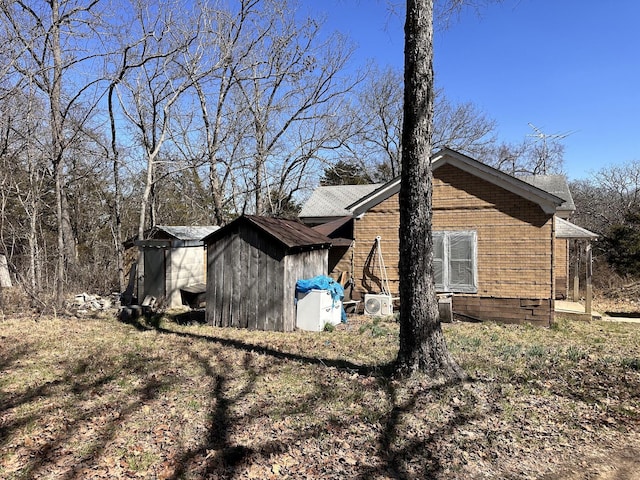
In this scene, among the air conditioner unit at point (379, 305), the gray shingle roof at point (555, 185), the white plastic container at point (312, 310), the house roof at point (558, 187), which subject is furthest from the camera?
the gray shingle roof at point (555, 185)

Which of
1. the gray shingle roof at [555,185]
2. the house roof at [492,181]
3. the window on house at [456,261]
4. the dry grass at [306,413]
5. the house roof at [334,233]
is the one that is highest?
the gray shingle roof at [555,185]

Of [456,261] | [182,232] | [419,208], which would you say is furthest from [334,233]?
[419,208]

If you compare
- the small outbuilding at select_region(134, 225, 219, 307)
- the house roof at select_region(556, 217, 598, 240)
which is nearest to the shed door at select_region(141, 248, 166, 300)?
the small outbuilding at select_region(134, 225, 219, 307)

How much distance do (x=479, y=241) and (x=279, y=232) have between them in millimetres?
5604

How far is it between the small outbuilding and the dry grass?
5120 mm

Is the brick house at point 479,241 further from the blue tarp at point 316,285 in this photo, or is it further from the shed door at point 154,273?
the shed door at point 154,273

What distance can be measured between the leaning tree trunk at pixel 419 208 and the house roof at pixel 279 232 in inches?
169

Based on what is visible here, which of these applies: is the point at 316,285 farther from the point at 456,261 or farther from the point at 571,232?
the point at 571,232

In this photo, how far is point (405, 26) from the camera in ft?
17.8

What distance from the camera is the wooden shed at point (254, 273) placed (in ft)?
31.5

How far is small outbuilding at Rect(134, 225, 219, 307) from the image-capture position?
1288 centimetres

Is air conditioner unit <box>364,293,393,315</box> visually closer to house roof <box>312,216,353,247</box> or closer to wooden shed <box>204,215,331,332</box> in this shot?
house roof <box>312,216,353,247</box>

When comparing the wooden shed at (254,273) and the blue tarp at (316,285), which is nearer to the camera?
the wooden shed at (254,273)

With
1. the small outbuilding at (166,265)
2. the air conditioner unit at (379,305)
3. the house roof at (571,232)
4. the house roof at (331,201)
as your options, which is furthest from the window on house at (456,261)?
the house roof at (331,201)
